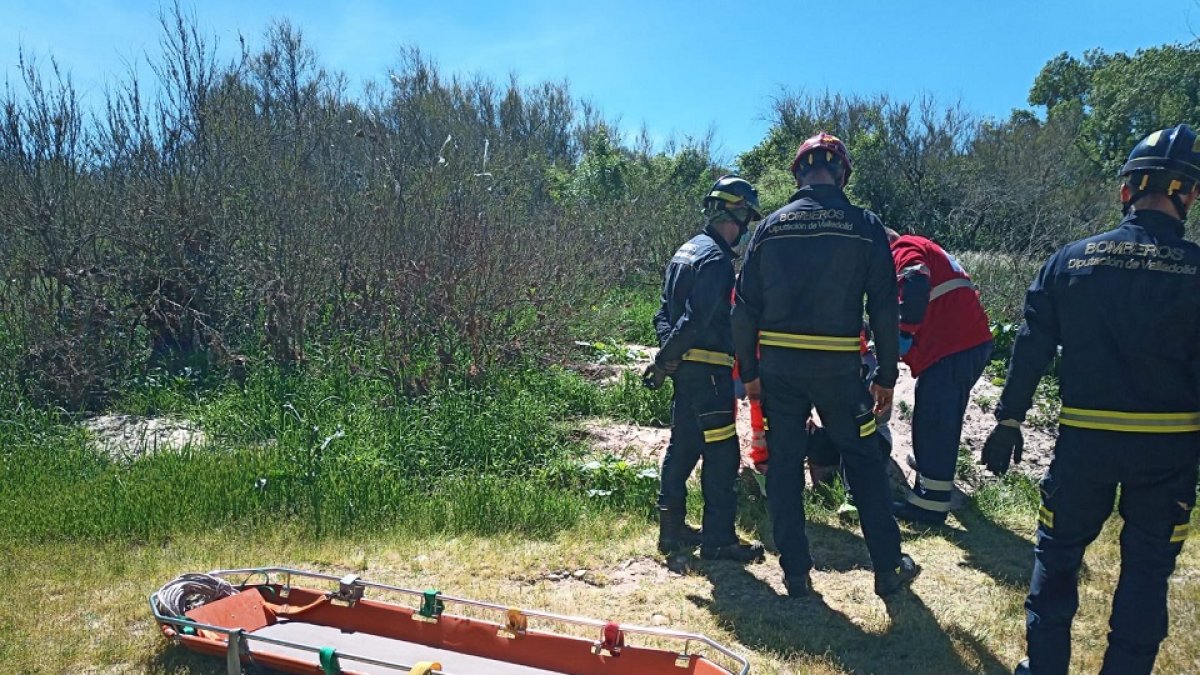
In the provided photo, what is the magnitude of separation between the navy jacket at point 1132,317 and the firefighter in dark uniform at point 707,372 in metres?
1.86

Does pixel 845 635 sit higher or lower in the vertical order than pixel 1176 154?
lower

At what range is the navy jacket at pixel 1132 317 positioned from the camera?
3168 millimetres

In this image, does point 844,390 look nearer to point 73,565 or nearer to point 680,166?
point 73,565

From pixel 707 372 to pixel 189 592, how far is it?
2874 millimetres

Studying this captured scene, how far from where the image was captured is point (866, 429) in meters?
4.31

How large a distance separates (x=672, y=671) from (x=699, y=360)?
1.97 metres

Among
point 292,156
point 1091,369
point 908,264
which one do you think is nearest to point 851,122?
point 292,156

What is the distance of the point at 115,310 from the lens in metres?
8.79

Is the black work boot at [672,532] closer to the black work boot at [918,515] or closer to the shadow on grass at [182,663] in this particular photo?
the black work boot at [918,515]

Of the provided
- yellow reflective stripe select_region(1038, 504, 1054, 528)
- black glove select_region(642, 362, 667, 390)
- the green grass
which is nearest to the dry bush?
the green grass

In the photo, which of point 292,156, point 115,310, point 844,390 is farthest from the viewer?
point 292,156

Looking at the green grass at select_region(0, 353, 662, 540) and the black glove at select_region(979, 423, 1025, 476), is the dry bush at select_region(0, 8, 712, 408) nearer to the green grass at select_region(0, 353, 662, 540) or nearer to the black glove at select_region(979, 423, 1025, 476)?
the green grass at select_region(0, 353, 662, 540)

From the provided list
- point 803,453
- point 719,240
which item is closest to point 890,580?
point 803,453

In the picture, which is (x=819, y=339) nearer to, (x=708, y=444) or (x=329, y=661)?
(x=708, y=444)
